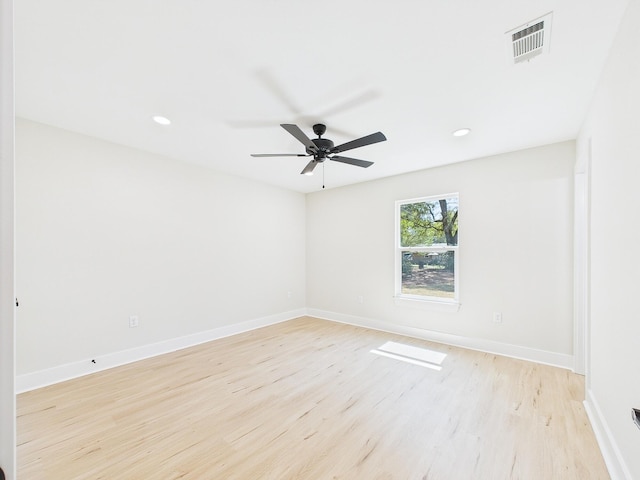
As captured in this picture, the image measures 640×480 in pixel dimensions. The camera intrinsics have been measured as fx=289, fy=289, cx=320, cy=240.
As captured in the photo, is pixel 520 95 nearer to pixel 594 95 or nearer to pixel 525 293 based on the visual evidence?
pixel 594 95

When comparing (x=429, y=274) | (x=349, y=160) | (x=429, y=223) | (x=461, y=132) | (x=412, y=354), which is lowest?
(x=412, y=354)

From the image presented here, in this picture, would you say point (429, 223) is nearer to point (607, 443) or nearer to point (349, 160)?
point (349, 160)

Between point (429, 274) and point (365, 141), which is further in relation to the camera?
point (429, 274)

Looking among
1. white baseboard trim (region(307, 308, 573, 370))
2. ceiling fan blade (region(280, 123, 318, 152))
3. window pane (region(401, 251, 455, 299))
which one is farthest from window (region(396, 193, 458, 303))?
ceiling fan blade (region(280, 123, 318, 152))

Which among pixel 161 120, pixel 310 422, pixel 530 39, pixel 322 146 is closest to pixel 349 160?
pixel 322 146

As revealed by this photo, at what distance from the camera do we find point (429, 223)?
4.33 metres

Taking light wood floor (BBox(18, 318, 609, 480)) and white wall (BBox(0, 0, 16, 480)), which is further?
light wood floor (BBox(18, 318, 609, 480))

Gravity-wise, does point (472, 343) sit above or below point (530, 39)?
below

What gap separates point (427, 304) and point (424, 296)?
169mm

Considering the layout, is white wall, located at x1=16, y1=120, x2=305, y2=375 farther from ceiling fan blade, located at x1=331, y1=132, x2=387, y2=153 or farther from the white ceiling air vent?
the white ceiling air vent

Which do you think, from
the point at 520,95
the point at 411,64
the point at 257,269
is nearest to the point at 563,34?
the point at 520,95

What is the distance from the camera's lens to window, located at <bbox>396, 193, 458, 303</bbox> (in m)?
4.09

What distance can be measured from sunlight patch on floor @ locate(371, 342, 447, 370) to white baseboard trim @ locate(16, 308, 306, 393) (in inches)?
84.4

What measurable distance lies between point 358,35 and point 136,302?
3557 mm
